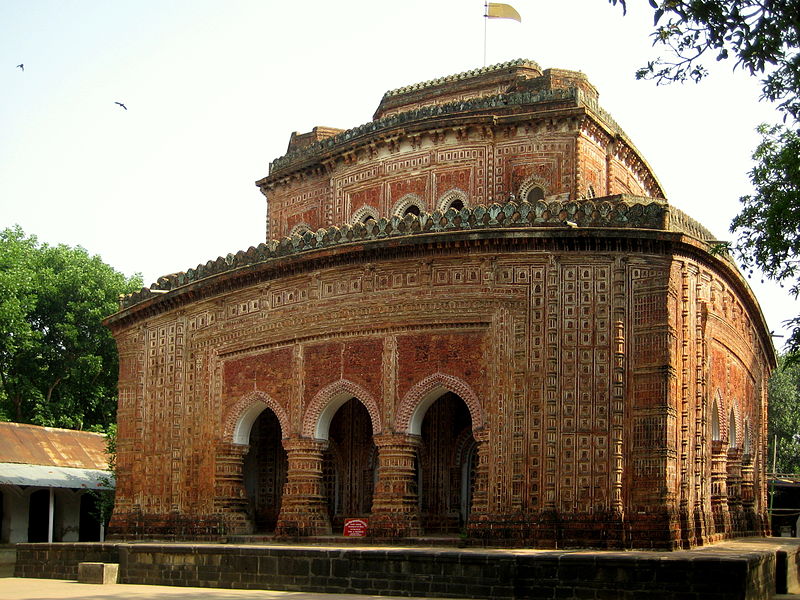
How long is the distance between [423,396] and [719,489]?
17.6 feet

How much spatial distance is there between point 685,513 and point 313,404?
6.41 metres

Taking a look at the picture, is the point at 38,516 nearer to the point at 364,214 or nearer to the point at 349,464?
the point at 349,464

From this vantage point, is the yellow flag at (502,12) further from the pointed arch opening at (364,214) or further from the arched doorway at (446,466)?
the arched doorway at (446,466)

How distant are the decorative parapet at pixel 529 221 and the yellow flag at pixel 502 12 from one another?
7328 millimetres

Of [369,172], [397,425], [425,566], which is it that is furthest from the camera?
[369,172]

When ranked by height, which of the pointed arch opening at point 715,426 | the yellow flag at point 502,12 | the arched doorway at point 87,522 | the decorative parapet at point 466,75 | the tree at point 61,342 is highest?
the yellow flag at point 502,12

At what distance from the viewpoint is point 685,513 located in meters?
15.7

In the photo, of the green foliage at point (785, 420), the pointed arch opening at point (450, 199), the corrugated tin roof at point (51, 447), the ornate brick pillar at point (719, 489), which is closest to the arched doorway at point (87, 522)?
the corrugated tin roof at point (51, 447)

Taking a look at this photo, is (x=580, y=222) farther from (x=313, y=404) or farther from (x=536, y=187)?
(x=313, y=404)

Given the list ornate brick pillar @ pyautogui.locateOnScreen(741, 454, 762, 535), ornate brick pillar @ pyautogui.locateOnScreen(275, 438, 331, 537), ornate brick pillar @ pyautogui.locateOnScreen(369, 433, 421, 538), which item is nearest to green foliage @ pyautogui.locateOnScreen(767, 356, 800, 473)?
ornate brick pillar @ pyautogui.locateOnScreen(741, 454, 762, 535)

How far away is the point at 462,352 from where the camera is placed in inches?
671

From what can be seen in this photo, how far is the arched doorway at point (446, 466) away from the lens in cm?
1877

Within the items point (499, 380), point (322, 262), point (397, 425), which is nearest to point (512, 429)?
point (499, 380)

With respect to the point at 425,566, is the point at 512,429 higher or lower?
higher
